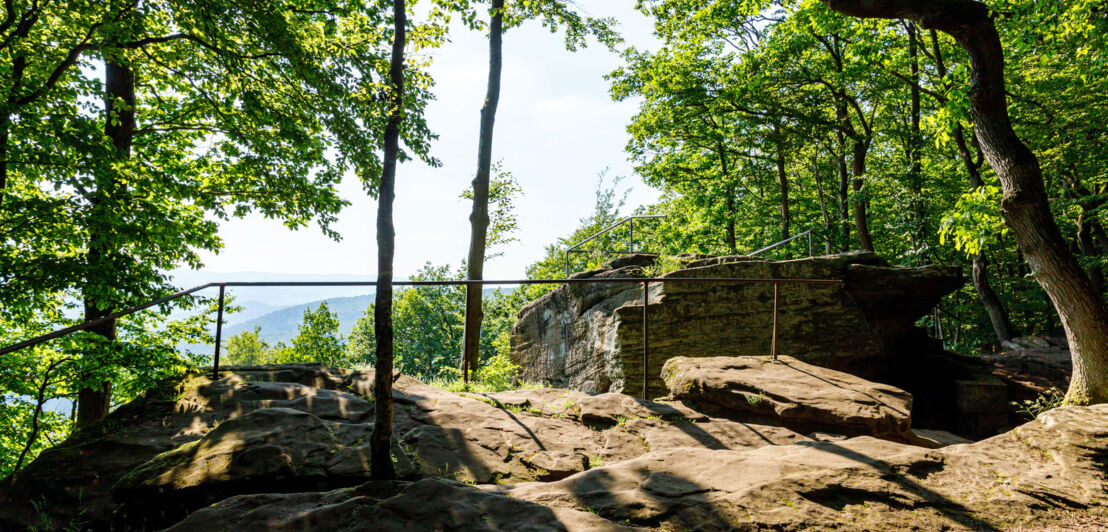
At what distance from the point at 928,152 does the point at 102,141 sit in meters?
20.2

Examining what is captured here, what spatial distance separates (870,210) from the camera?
14266mm

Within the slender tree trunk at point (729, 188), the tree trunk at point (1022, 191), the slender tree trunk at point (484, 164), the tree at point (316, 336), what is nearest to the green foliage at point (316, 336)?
the tree at point (316, 336)

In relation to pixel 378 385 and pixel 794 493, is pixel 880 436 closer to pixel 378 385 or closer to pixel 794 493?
pixel 794 493

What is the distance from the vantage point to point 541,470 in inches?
135

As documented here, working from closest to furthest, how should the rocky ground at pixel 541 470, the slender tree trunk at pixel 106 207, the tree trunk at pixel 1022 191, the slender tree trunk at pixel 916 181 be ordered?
the rocky ground at pixel 541 470 → the tree trunk at pixel 1022 191 → the slender tree trunk at pixel 106 207 → the slender tree trunk at pixel 916 181

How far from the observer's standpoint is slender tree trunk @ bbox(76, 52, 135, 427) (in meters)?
6.54

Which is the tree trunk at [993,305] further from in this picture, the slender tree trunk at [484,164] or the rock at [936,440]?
the slender tree trunk at [484,164]

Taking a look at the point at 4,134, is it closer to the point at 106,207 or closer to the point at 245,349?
the point at 106,207

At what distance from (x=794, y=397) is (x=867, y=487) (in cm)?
195

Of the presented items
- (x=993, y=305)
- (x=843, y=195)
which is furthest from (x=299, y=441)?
(x=843, y=195)

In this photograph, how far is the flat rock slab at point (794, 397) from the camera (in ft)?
13.9

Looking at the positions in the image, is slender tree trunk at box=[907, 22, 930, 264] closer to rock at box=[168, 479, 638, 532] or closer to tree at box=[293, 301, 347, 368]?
rock at box=[168, 479, 638, 532]

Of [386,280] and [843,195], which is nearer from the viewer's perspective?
[386,280]

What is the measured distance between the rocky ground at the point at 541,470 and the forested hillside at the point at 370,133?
0.99m
